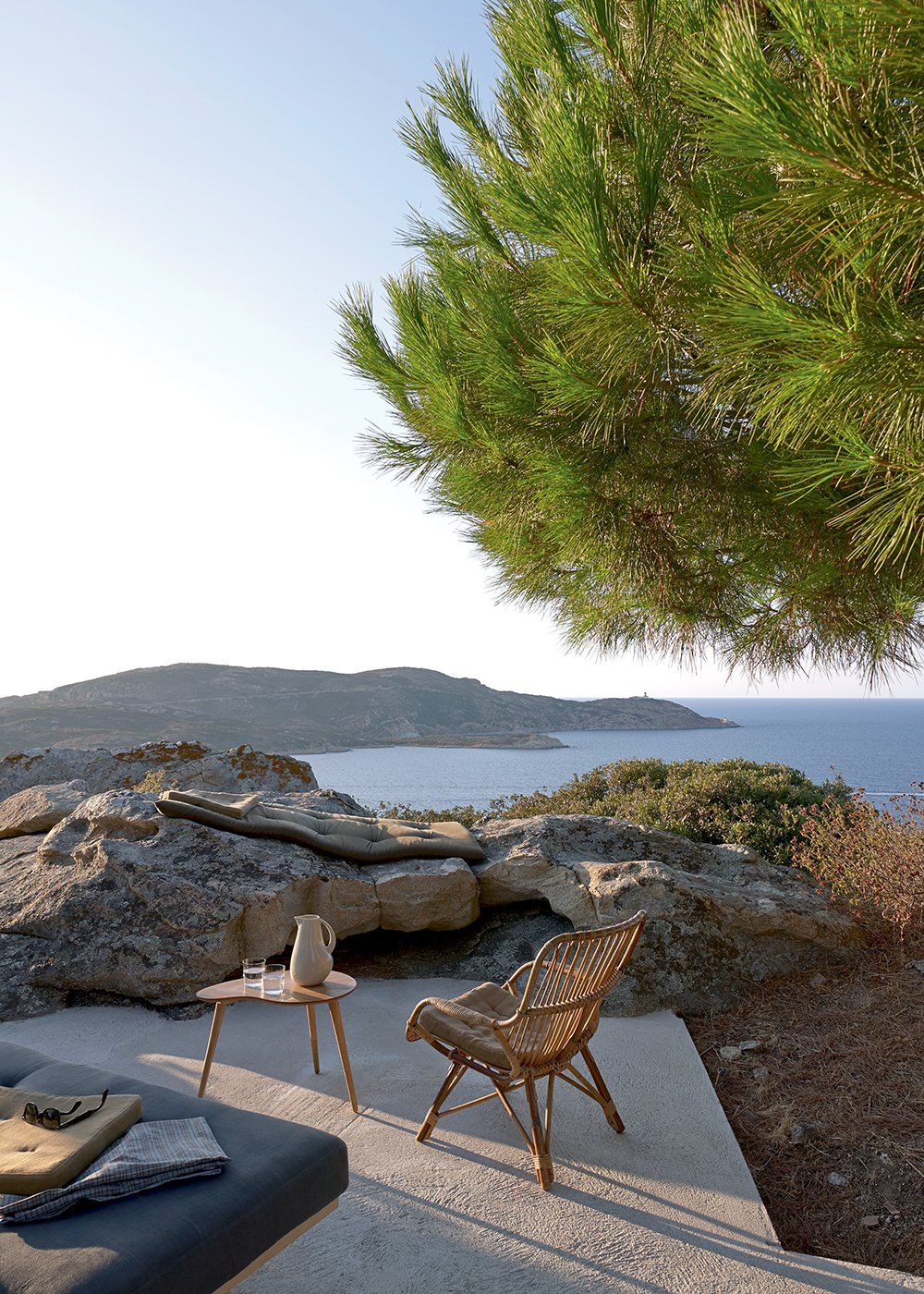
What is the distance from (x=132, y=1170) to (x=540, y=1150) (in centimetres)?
124

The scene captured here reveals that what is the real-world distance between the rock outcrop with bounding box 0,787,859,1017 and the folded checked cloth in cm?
221

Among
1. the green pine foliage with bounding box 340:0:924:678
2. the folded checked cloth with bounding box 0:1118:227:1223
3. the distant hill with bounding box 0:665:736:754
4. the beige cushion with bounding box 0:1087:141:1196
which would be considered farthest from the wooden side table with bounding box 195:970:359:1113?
the distant hill with bounding box 0:665:736:754

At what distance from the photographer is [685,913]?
412 centimetres

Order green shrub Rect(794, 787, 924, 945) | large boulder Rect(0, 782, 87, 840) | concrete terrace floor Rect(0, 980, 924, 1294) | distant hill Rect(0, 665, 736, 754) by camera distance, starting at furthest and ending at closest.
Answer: distant hill Rect(0, 665, 736, 754) < large boulder Rect(0, 782, 87, 840) < green shrub Rect(794, 787, 924, 945) < concrete terrace floor Rect(0, 980, 924, 1294)

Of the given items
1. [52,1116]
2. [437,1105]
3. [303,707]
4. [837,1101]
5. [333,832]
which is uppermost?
[303,707]

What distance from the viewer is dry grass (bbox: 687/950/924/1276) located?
7.92 feet

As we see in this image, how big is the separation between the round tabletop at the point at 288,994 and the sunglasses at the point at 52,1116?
0.89 m

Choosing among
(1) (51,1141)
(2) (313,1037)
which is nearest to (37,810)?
(2) (313,1037)

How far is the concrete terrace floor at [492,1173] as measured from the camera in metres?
2.07

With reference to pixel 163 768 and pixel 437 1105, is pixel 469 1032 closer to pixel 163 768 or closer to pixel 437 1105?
pixel 437 1105

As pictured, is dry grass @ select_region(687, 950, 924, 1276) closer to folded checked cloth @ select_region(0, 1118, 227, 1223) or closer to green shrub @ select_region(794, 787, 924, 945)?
green shrub @ select_region(794, 787, 924, 945)

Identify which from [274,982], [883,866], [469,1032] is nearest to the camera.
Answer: [469,1032]

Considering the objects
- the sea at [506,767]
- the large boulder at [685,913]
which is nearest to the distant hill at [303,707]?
the sea at [506,767]

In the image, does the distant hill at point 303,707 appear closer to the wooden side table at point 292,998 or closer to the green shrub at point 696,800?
the green shrub at point 696,800
